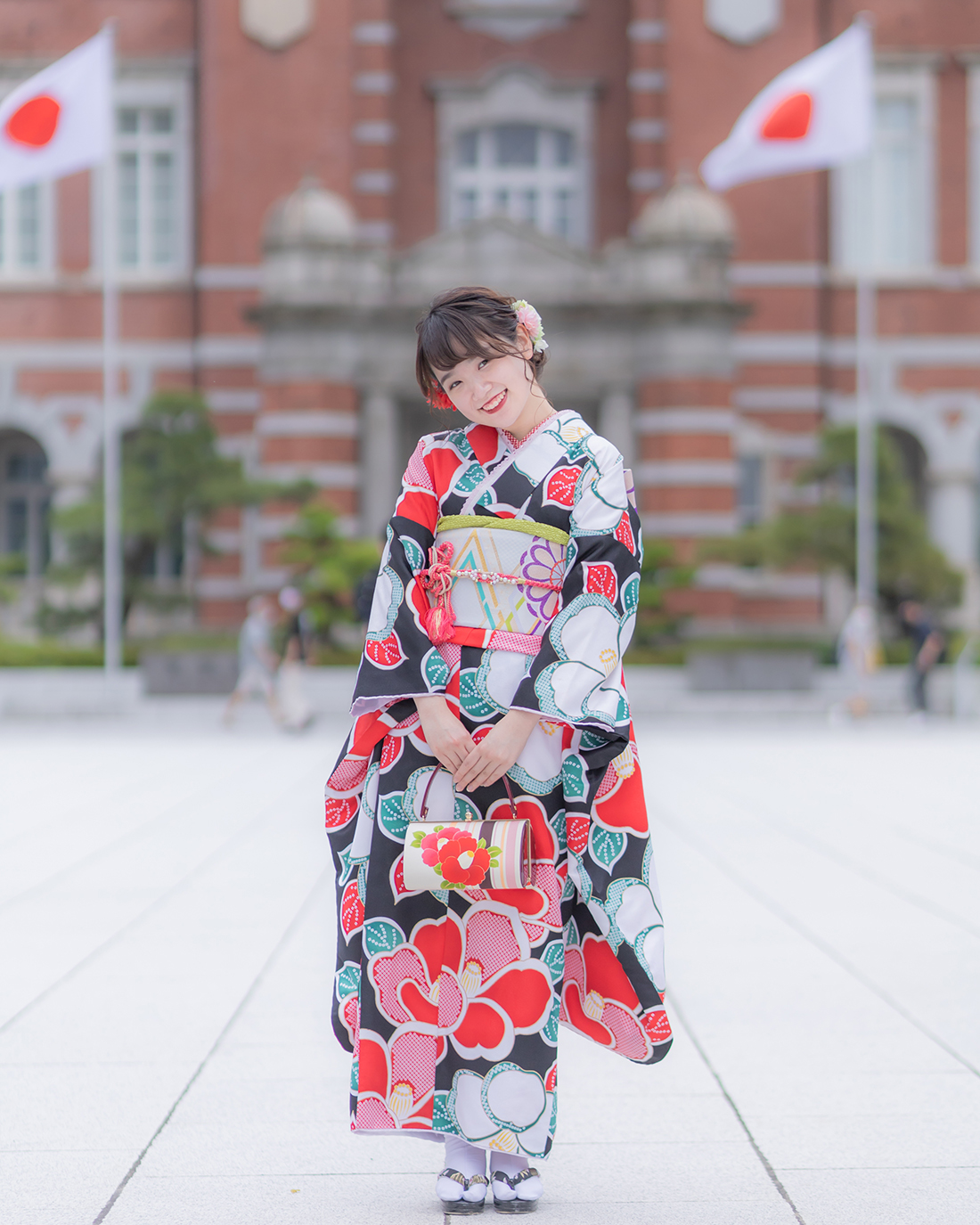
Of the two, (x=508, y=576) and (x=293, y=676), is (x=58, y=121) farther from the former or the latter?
(x=508, y=576)

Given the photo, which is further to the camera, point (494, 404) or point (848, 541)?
point (848, 541)

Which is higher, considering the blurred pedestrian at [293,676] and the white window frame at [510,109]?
the white window frame at [510,109]

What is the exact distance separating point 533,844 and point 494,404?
95 cm

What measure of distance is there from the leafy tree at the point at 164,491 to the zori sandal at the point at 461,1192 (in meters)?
19.1

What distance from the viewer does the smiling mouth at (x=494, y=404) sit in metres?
3.50

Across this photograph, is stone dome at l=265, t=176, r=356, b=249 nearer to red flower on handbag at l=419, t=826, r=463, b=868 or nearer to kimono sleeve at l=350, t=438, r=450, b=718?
kimono sleeve at l=350, t=438, r=450, b=718

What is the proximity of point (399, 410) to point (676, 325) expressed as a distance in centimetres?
434

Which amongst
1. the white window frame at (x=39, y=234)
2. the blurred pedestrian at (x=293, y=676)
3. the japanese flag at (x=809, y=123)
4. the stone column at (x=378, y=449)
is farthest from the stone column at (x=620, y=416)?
the white window frame at (x=39, y=234)

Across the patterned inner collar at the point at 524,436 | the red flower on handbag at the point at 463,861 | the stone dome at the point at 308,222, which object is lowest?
the red flower on handbag at the point at 463,861

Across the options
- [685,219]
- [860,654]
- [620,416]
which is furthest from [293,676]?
[685,219]

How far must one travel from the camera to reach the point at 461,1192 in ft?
11.2

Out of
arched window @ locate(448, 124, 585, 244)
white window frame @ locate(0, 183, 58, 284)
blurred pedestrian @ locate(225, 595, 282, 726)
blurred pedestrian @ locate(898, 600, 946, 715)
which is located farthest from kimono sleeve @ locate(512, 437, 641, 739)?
white window frame @ locate(0, 183, 58, 284)

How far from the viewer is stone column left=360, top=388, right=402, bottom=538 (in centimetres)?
2378

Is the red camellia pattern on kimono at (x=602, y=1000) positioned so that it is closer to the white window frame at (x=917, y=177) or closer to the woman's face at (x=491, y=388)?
the woman's face at (x=491, y=388)
